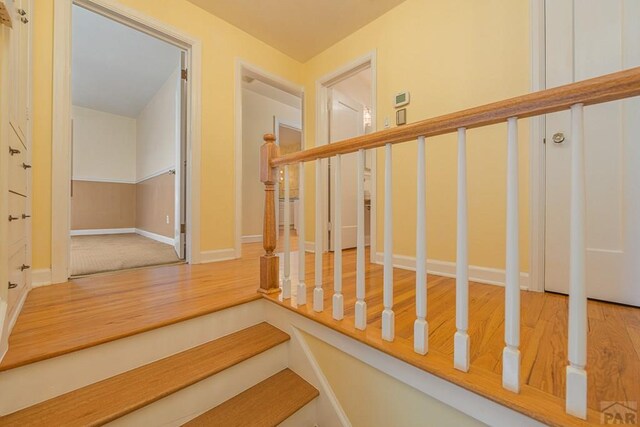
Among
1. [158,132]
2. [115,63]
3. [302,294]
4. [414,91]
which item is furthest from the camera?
[158,132]

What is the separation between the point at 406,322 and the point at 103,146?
631 centimetres

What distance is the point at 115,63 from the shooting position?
11.3 feet

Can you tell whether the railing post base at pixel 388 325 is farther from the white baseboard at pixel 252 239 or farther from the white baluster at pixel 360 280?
the white baseboard at pixel 252 239

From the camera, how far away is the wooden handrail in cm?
57

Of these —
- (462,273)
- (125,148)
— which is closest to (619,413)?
(462,273)

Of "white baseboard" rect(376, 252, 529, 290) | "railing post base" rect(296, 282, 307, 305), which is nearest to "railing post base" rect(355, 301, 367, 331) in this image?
"railing post base" rect(296, 282, 307, 305)

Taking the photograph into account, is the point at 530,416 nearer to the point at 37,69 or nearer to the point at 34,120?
the point at 34,120

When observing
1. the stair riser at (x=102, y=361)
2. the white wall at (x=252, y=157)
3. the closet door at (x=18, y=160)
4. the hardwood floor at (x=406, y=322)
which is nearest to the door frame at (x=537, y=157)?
the hardwood floor at (x=406, y=322)

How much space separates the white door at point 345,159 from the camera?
10.3ft

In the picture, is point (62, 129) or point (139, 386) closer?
point (139, 386)

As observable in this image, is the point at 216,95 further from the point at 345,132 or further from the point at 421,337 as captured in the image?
the point at 421,337

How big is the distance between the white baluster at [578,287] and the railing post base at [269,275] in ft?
4.02

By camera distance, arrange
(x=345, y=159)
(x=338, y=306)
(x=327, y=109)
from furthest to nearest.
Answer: (x=345, y=159)
(x=327, y=109)
(x=338, y=306)

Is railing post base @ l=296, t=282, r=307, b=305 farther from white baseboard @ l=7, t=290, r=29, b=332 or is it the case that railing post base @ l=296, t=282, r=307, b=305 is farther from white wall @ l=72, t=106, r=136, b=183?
white wall @ l=72, t=106, r=136, b=183
